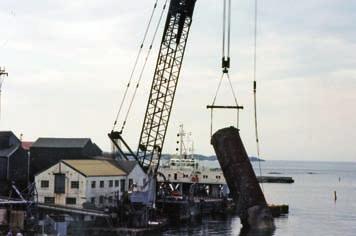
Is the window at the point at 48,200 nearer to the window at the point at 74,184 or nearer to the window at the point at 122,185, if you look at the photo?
the window at the point at 74,184

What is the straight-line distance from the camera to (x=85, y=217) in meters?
56.6

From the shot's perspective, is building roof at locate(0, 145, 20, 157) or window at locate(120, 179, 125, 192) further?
window at locate(120, 179, 125, 192)

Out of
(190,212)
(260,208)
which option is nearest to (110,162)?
(190,212)

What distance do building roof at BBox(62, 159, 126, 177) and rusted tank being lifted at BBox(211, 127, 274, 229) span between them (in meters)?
13.3

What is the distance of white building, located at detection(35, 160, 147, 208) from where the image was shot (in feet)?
197

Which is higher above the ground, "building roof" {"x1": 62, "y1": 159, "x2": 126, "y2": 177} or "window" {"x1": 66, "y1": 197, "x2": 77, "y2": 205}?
"building roof" {"x1": 62, "y1": 159, "x2": 126, "y2": 177}

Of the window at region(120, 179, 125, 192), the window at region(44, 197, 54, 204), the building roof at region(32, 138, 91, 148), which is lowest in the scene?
the window at region(44, 197, 54, 204)

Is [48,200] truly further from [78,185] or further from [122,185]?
[122,185]

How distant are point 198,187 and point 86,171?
37505mm

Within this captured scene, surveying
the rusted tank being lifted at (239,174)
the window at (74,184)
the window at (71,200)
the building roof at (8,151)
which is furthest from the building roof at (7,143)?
the rusted tank being lifted at (239,174)

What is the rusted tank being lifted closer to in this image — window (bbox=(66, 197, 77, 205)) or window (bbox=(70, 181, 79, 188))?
window (bbox=(70, 181, 79, 188))

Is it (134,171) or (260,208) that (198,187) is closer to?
(134,171)

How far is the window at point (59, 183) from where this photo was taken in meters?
60.9

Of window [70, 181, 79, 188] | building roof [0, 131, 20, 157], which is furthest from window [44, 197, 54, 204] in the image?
building roof [0, 131, 20, 157]
